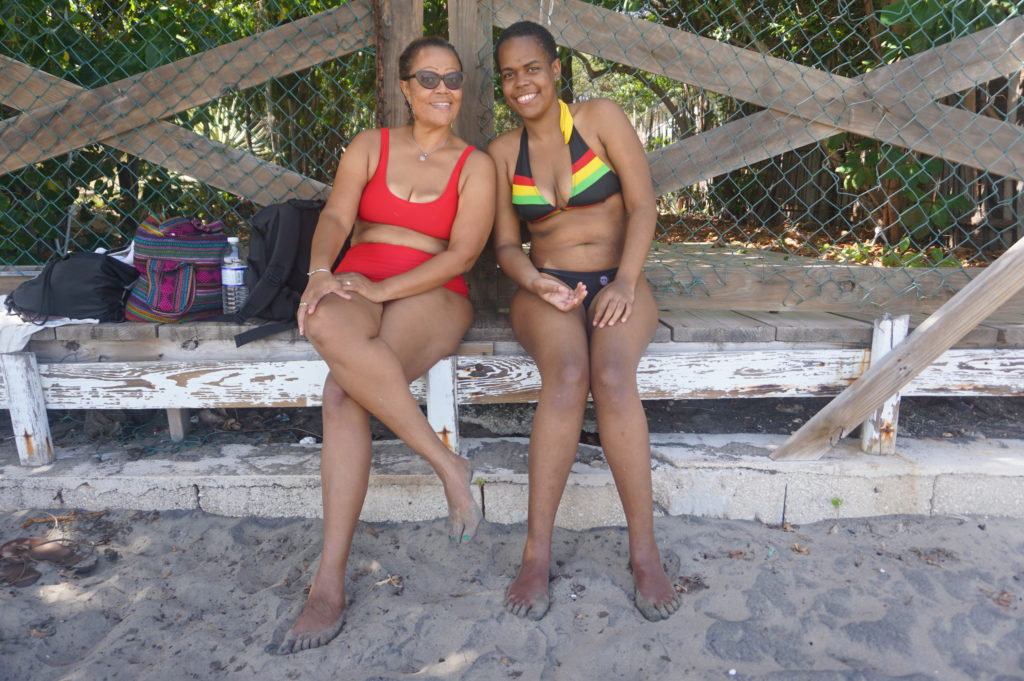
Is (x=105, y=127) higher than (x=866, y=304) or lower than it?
higher

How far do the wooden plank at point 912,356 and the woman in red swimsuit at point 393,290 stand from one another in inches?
52.8

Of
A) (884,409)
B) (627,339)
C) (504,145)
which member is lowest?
(884,409)

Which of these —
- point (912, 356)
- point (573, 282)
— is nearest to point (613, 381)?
point (573, 282)

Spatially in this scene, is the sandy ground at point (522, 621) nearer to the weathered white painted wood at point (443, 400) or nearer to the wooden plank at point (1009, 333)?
the weathered white painted wood at point (443, 400)

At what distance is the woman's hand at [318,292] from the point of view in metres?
2.58

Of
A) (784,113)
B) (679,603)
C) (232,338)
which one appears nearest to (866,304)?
(784,113)

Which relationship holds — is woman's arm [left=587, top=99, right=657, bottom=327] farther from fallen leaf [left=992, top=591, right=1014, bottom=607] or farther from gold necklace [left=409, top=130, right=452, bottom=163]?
fallen leaf [left=992, top=591, right=1014, bottom=607]

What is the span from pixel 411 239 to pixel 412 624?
1358mm

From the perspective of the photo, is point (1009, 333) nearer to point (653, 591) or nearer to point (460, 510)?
point (653, 591)

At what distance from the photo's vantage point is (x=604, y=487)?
9.51 ft

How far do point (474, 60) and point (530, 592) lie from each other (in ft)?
6.70

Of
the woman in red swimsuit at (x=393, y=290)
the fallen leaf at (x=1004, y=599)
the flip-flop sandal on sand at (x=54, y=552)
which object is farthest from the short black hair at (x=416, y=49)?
the fallen leaf at (x=1004, y=599)

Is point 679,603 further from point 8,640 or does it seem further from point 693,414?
point 8,640

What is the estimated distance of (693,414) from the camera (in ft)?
12.3
